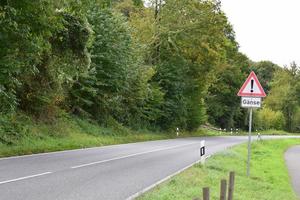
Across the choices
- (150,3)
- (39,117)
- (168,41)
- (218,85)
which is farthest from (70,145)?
(218,85)

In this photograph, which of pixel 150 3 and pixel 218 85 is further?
pixel 218 85

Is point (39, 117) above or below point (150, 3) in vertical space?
below

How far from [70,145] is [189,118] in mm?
29701

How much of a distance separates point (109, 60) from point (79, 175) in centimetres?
1889

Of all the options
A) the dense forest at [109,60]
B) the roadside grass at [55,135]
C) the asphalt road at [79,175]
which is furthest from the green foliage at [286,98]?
the asphalt road at [79,175]

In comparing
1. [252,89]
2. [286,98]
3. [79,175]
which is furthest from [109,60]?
[286,98]

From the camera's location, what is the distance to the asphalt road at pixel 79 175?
10547mm

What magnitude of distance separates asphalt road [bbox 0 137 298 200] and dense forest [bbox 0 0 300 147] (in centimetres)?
321

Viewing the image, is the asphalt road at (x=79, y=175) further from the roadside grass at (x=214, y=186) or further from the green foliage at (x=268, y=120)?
the green foliage at (x=268, y=120)

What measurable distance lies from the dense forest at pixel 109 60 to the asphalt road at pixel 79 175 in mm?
3211

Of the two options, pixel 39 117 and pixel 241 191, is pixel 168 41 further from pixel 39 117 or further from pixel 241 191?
pixel 241 191

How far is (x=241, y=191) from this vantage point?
43.0ft

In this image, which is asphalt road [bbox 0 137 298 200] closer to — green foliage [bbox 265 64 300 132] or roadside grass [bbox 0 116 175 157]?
roadside grass [bbox 0 116 175 157]

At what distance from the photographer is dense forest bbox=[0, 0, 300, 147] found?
17.5m
